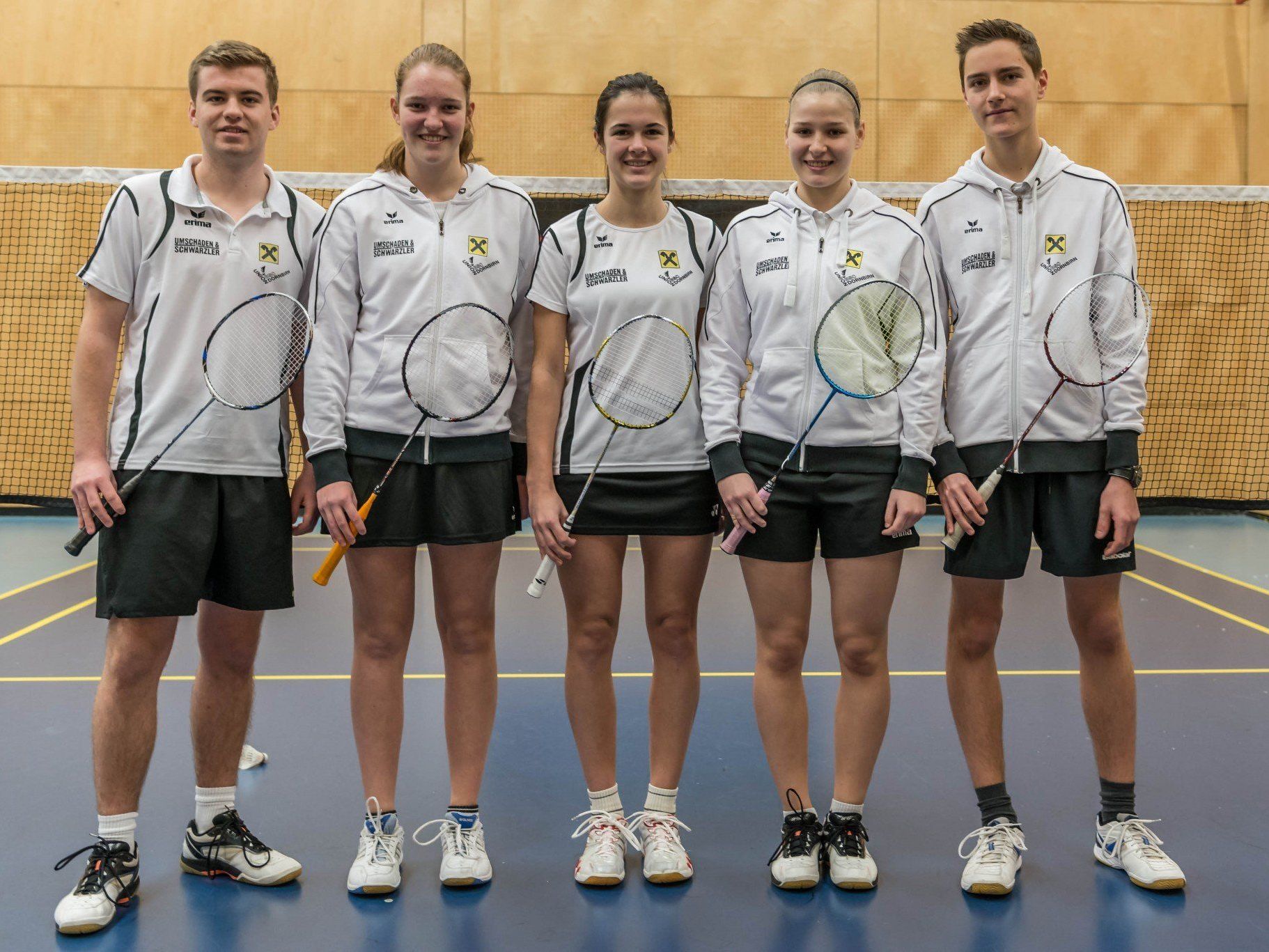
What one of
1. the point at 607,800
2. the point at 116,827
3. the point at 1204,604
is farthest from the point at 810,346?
the point at 1204,604

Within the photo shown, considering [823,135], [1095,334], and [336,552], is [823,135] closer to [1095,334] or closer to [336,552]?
[1095,334]

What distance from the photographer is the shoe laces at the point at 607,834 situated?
125 inches

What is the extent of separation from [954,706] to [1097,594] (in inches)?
20.1

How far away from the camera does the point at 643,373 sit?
3.12 metres

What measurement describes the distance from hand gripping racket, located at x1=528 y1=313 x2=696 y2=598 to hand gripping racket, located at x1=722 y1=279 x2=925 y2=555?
0.36 meters

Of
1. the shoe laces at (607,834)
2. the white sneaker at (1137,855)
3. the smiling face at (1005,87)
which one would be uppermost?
the smiling face at (1005,87)

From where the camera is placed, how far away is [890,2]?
425 inches

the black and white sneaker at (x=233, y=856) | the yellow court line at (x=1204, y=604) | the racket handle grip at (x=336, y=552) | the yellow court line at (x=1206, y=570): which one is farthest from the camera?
the yellow court line at (x=1206, y=570)

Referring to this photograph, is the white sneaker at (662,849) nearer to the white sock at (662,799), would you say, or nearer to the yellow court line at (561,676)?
the white sock at (662,799)

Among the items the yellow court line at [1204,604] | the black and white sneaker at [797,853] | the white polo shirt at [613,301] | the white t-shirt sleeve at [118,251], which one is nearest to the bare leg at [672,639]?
the white polo shirt at [613,301]

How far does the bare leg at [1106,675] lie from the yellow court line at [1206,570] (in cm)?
449

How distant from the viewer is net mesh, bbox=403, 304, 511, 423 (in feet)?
9.89

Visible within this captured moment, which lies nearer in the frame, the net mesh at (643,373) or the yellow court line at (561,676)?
the net mesh at (643,373)

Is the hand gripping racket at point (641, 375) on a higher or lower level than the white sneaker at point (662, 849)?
higher
